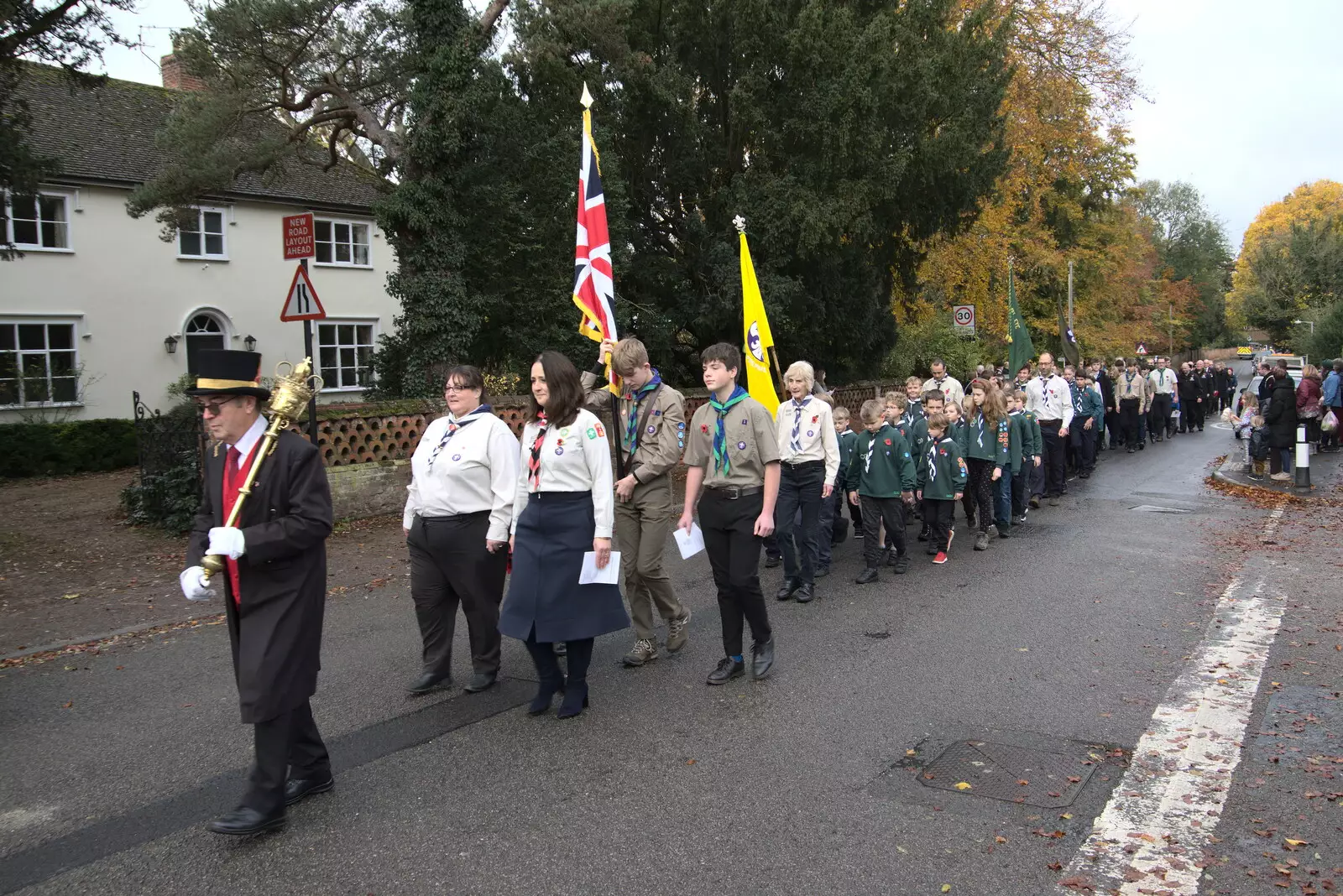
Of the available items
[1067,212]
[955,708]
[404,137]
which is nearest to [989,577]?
[955,708]

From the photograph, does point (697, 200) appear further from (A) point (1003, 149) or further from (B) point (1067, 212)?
(B) point (1067, 212)

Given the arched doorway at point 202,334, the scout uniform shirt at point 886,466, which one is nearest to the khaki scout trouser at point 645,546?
the scout uniform shirt at point 886,466

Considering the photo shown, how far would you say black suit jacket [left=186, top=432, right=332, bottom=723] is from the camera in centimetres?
402

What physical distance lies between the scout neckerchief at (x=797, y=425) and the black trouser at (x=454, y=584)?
10.5ft

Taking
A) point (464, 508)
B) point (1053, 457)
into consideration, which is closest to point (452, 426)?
point (464, 508)

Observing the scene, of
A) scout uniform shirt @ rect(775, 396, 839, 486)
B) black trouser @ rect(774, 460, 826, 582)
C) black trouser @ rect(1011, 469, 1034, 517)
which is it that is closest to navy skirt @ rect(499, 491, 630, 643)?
black trouser @ rect(774, 460, 826, 582)

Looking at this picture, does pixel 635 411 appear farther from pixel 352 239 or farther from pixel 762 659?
pixel 352 239

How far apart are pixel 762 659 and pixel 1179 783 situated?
2348 mm

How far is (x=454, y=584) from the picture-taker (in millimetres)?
5848

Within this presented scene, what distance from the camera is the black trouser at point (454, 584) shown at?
5758mm

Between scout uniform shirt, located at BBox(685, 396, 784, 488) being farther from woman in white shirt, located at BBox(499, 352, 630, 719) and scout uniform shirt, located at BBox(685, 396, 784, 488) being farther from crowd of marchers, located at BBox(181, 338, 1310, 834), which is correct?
woman in white shirt, located at BBox(499, 352, 630, 719)

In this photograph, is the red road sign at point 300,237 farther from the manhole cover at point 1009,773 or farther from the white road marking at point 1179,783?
the white road marking at point 1179,783

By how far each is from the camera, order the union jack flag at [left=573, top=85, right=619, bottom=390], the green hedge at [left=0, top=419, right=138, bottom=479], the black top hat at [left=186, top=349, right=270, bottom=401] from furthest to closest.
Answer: the green hedge at [left=0, top=419, right=138, bottom=479] < the union jack flag at [left=573, top=85, right=619, bottom=390] < the black top hat at [left=186, top=349, right=270, bottom=401]

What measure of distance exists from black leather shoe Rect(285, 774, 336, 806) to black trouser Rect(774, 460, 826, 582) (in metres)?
4.40
